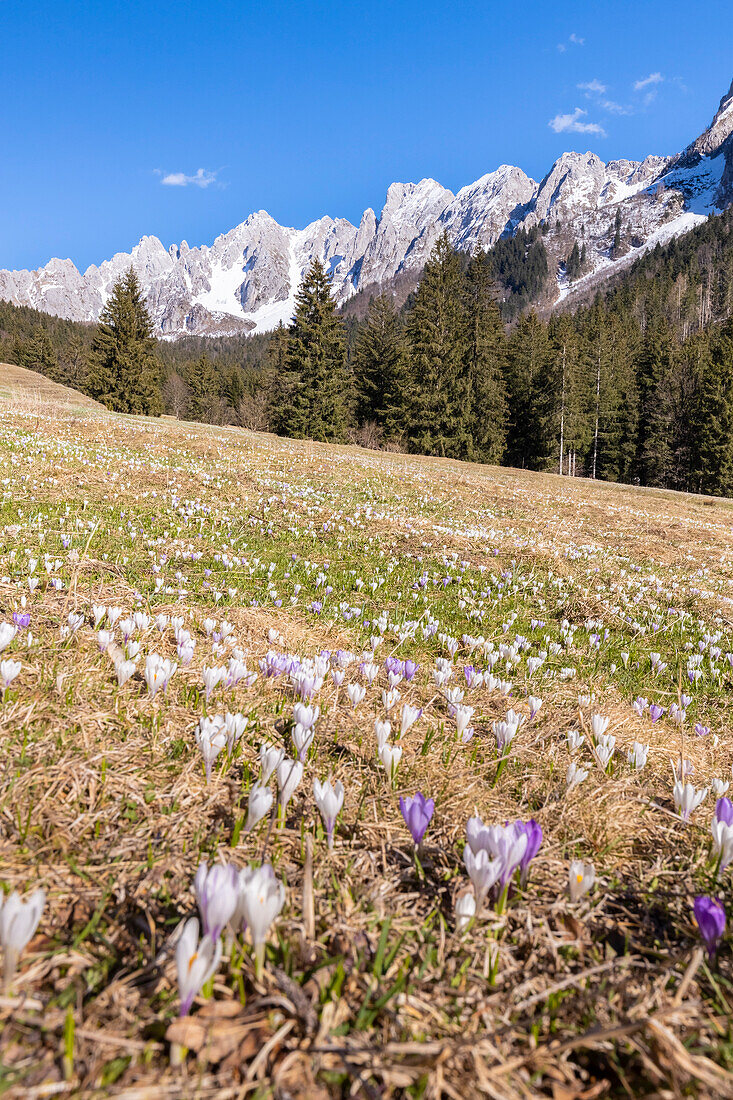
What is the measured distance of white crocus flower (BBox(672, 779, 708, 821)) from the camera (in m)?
1.84

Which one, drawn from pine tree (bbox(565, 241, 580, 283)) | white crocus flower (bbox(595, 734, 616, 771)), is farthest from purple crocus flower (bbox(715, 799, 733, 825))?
pine tree (bbox(565, 241, 580, 283))

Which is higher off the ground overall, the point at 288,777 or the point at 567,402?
the point at 567,402

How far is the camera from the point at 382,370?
162 ft

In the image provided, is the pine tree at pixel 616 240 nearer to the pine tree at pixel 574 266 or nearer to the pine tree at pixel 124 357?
the pine tree at pixel 574 266

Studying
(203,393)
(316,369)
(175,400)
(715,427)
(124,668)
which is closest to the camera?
(124,668)

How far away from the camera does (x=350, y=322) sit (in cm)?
14725

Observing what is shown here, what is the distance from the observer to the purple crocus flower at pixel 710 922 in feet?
4.09

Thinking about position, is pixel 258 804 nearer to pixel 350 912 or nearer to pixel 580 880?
pixel 350 912

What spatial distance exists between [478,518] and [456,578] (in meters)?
5.62

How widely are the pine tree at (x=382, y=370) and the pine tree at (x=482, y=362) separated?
6171mm

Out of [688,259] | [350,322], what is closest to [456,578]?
[688,259]

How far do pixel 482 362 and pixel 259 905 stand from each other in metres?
48.4

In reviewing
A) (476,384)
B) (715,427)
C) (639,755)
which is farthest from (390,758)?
(715,427)

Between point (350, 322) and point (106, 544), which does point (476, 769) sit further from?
point (350, 322)
